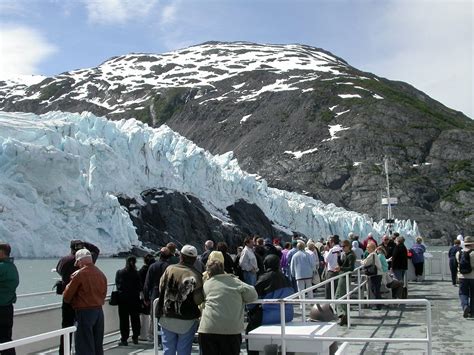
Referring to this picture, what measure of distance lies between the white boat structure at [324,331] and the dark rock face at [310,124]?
144 feet

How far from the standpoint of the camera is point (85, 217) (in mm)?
36469

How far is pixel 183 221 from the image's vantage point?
53469 millimetres

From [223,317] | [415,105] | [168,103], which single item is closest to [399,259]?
[223,317]

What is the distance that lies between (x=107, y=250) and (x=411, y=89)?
15916 centimetres

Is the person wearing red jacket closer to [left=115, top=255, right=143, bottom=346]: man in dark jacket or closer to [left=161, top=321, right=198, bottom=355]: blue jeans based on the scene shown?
[left=161, top=321, right=198, bottom=355]: blue jeans

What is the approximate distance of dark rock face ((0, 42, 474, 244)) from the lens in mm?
92125

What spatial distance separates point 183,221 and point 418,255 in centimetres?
3635

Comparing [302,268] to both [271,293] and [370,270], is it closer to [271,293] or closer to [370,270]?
[370,270]

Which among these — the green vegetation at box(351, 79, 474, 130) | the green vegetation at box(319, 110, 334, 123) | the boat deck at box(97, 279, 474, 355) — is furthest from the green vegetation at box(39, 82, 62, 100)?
the boat deck at box(97, 279, 474, 355)

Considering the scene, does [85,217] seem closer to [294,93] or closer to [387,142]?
[387,142]

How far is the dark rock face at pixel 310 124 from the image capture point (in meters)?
92.1

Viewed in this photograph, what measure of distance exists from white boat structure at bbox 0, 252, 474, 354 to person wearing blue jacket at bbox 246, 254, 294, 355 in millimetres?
149

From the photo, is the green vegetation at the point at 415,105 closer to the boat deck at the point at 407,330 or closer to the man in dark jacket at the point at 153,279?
the boat deck at the point at 407,330

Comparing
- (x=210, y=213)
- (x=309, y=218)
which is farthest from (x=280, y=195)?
(x=210, y=213)
